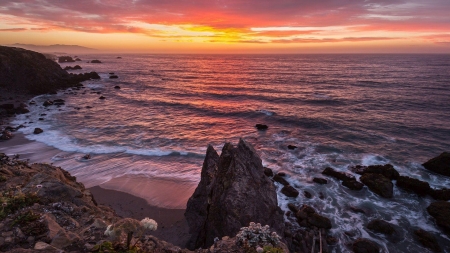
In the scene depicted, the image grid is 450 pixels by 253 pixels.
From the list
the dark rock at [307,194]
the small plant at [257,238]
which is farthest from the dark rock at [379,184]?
the small plant at [257,238]

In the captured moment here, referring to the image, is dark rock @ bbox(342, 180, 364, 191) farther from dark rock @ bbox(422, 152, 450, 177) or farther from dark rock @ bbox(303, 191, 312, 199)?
dark rock @ bbox(422, 152, 450, 177)

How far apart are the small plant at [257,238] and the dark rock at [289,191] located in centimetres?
1247

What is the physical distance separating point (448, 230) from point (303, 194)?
8.82 m

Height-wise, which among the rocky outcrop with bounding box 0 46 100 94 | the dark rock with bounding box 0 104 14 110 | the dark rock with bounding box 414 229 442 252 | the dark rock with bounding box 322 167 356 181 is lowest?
the dark rock with bounding box 414 229 442 252

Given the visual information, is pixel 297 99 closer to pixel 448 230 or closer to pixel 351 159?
pixel 351 159

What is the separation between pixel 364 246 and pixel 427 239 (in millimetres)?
4221

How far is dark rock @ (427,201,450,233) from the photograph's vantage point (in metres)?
15.3

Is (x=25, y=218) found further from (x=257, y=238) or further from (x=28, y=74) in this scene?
(x=28, y=74)

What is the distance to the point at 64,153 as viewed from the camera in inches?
965

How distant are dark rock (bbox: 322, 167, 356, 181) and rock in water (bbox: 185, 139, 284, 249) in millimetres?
10708

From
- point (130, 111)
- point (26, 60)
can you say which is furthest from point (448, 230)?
point (26, 60)

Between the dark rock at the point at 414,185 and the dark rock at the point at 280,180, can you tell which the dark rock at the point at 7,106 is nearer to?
the dark rock at the point at 280,180

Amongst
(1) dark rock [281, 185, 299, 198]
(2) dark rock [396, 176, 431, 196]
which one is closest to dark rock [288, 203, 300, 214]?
(1) dark rock [281, 185, 299, 198]

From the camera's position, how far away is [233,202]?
11.3 m
